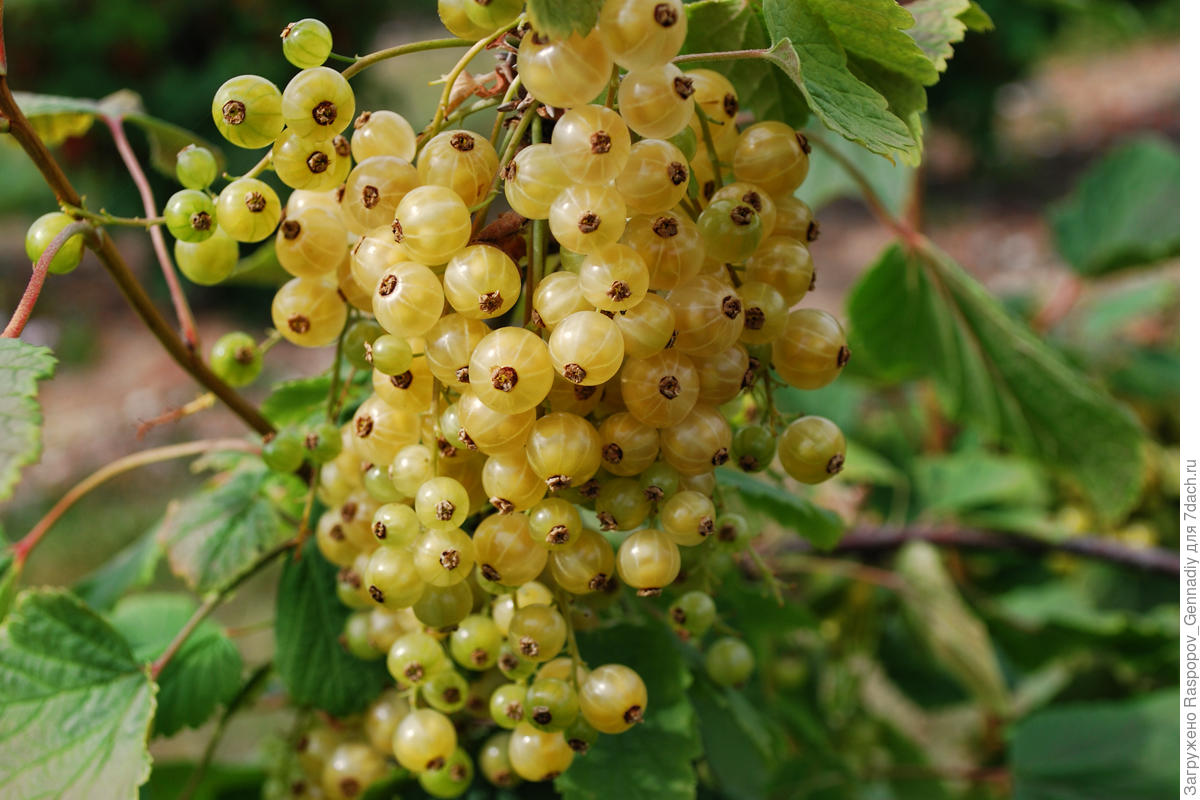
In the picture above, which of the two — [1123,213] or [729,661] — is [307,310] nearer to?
[729,661]

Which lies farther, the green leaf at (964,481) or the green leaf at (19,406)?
the green leaf at (964,481)

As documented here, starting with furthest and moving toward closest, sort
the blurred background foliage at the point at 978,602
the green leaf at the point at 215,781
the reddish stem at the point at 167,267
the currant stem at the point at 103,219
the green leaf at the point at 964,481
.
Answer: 1. the green leaf at the point at 964,481
2. the blurred background foliage at the point at 978,602
3. the green leaf at the point at 215,781
4. the reddish stem at the point at 167,267
5. the currant stem at the point at 103,219

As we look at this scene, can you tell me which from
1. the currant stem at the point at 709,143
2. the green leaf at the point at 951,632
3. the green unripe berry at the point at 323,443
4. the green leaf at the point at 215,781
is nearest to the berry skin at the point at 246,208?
the green unripe berry at the point at 323,443

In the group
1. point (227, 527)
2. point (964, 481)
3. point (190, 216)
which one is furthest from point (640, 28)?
point (964, 481)

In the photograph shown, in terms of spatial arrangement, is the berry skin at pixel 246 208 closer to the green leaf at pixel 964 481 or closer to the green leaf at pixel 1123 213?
the green leaf at pixel 964 481

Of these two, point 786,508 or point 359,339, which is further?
point 786,508
